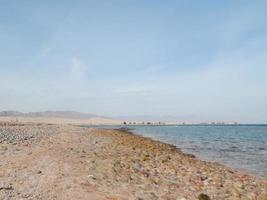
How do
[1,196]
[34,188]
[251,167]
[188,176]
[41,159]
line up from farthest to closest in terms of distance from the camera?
[251,167] → [41,159] → [188,176] → [34,188] → [1,196]

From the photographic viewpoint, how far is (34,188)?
11.4 metres

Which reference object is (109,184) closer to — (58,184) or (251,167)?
(58,184)

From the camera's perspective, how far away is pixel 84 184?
12.1 metres

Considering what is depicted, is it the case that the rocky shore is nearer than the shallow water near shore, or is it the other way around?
the rocky shore

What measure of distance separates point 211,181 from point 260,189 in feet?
6.16

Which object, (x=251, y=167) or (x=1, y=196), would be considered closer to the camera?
(x=1, y=196)

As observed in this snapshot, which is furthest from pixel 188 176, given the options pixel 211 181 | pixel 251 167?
pixel 251 167

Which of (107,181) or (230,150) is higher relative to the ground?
(230,150)

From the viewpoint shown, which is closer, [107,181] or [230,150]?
[107,181]

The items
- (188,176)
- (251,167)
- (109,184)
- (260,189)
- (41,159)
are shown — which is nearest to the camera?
(109,184)

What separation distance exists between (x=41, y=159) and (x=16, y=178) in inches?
160

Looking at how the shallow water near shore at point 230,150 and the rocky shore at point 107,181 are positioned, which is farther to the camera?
the shallow water near shore at point 230,150

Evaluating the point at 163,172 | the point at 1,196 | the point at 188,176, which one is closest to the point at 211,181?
the point at 188,176

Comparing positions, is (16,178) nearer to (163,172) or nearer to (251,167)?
(163,172)
